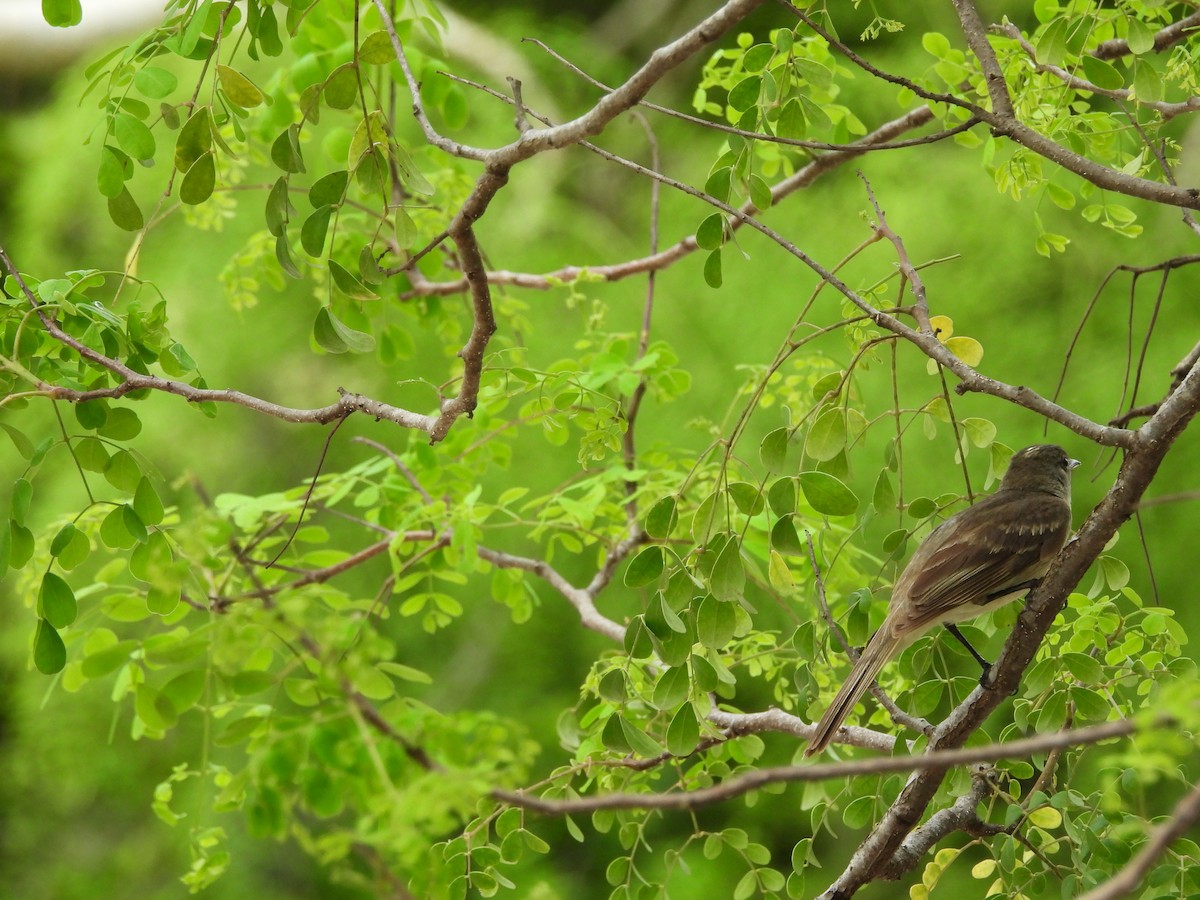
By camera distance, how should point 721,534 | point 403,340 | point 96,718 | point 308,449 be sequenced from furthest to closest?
point 308,449 < point 96,718 < point 403,340 < point 721,534

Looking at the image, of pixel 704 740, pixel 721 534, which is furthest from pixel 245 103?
pixel 704 740

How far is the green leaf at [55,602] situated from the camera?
3.69ft

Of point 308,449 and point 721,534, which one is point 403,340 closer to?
point 721,534

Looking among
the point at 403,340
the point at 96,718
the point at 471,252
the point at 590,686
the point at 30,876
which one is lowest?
the point at 30,876

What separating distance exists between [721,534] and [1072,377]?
2584 millimetres

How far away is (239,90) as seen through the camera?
1.28m

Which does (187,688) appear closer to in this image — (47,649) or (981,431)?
(47,649)

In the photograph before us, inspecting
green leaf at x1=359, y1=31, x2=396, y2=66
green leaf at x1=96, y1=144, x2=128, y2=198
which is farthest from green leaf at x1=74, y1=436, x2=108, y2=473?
green leaf at x1=359, y1=31, x2=396, y2=66

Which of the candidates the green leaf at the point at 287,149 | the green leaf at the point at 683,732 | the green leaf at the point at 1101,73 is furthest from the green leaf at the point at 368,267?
the green leaf at the point at 1101,73

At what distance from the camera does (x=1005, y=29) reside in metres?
1.44

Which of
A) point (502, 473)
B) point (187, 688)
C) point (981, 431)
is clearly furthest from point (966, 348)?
point (502, 473)

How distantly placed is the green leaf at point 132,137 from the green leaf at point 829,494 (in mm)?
791

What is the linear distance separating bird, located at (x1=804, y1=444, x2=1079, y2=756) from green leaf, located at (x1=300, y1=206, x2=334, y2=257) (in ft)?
2.48

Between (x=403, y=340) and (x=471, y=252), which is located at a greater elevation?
(x=471, y=252)
